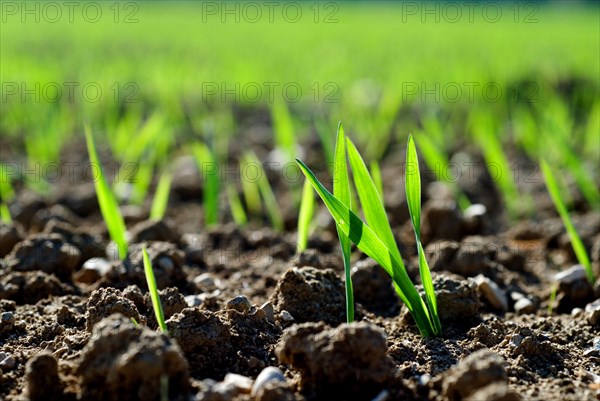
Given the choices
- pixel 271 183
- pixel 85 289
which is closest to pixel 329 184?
pixel 271 183

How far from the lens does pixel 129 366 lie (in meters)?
1.23

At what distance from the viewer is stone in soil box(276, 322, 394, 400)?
1320mm

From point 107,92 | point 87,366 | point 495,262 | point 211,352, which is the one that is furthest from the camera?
point 107,92

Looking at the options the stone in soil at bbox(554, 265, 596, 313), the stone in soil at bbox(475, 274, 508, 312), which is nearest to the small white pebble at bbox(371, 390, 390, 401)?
the stone in soil at bbox(475, 274, 508, 312)

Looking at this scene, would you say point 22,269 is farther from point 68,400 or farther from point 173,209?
point 173,209

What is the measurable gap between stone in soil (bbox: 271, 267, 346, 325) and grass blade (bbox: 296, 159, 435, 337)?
0.20 metres

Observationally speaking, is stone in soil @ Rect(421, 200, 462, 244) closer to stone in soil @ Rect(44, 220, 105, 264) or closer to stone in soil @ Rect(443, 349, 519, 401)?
stone in soil @ Rect(44, 220, 105, 264)

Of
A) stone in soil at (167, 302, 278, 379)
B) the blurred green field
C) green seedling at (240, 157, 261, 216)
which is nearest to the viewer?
stone in soil at (167, 302, 278, 379)

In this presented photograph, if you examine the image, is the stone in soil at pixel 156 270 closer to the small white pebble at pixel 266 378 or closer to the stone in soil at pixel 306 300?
the stone in soil at pixel 306 300

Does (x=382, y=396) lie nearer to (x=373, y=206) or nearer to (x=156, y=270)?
A: (x=373, y=206)

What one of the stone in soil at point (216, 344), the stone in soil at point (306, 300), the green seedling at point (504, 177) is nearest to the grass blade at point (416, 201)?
the stone in soil at point (306, 300)

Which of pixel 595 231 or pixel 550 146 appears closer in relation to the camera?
pixel 595 231

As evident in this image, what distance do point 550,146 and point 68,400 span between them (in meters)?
2.87

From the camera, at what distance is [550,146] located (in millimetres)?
3615
